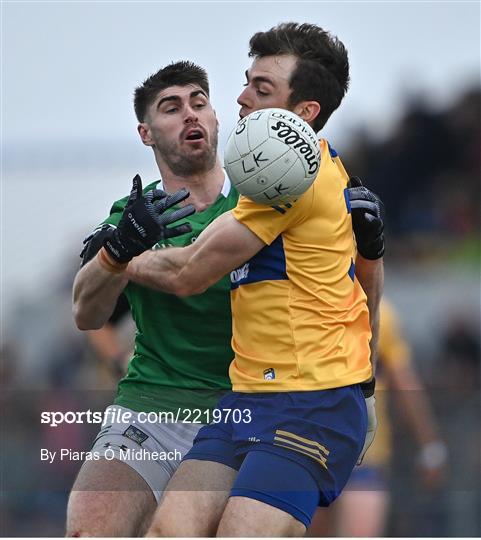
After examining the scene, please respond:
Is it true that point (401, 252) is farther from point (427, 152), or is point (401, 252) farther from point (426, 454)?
point (426, 454)

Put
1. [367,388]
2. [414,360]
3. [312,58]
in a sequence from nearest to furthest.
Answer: [312,58], [367,388], [414,360]

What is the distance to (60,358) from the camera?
9.27m

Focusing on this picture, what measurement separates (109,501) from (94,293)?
0.86 metres

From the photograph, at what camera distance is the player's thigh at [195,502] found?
184 inches

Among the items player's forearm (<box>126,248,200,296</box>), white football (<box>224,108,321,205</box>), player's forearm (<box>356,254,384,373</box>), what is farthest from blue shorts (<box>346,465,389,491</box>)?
white football (<box>224,108,321,205</box>)

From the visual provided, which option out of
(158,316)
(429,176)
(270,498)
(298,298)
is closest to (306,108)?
(298,298)

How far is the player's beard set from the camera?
222 inches

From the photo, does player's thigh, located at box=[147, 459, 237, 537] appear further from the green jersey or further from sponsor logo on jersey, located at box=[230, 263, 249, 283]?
sponsor logo on jersey, located at box=[230, 263, 249, 283]

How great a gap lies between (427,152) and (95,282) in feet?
23.8

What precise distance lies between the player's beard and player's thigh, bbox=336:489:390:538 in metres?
3.31

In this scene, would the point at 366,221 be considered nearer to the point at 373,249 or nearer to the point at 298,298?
the point at 373,249

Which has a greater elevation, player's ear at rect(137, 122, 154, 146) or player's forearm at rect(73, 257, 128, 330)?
player's ear at rect(137, 122, 154, 146)

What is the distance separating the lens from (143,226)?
484cm

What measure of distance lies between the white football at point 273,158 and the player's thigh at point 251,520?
1094 mm
